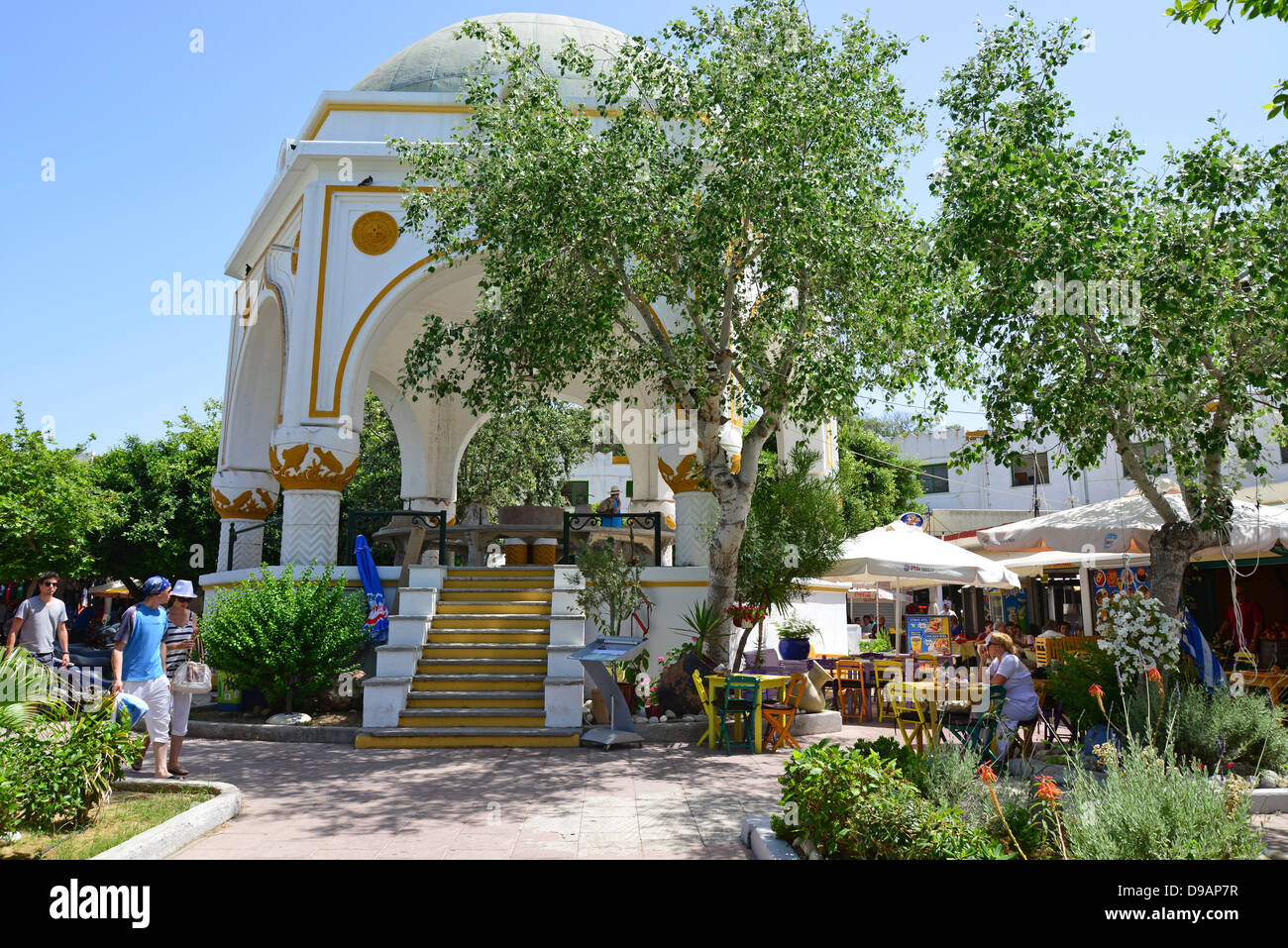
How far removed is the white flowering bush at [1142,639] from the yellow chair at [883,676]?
3.47 meters

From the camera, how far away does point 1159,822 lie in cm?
382

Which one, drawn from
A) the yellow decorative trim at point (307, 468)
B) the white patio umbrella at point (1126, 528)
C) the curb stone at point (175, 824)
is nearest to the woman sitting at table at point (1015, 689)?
the white patio umbrella at point (1126, 528)

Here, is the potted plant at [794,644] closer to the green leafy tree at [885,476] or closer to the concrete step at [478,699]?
the concrete step at [478,699]

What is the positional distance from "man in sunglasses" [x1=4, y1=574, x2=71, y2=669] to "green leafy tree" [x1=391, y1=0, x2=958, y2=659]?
403 centimetres

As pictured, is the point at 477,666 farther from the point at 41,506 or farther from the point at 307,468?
the point at 41,506

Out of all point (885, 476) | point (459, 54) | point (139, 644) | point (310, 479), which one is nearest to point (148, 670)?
point (139, 644)

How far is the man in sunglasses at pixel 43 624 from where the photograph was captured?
867 centimetres

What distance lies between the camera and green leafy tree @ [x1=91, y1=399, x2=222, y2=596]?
24844 millimetres

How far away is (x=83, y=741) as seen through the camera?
5477 millimetres

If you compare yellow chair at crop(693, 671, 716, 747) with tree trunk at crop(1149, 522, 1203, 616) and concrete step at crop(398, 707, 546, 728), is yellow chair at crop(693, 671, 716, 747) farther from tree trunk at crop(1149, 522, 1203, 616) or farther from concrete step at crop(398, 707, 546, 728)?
tree trunk at crop(1149, 522, 1203, 616)

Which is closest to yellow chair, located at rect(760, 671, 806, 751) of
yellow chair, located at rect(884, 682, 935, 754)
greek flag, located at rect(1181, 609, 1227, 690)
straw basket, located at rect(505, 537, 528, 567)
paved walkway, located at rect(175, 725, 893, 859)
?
paved walkway, located at rect(175, 725, 893, 859)

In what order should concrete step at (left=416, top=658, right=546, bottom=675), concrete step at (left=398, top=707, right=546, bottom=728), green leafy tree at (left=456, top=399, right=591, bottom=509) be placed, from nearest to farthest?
1. concrete step at (left=398, top=707, right=546, bottom=728)
2. concrete step at (left=416, top=658, right=546, bottom=675)
3. green leafy tree at (left=456, top=399, right=591, bottom=509)

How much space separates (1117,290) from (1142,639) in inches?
112
